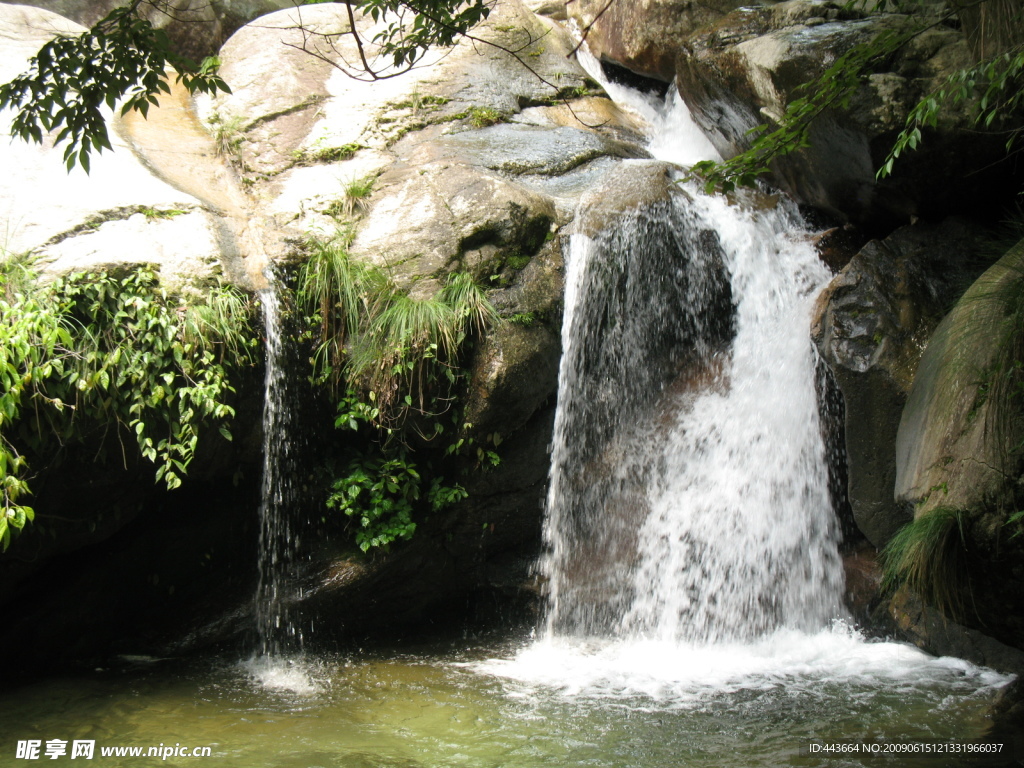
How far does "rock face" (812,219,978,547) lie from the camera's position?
5.01 metres

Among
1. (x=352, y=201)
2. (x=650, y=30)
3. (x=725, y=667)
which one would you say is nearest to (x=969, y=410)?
(x=725, y=667)

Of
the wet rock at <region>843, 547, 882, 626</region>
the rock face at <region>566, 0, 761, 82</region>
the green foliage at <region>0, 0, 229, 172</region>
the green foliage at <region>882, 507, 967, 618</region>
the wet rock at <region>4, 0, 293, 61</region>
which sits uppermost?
the wet rock at <region>4, 0, 293, 61</region>

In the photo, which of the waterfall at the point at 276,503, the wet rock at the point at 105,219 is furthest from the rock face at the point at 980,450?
the wet rock at the point at 105,219

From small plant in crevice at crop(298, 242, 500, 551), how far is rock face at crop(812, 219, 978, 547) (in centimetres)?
241

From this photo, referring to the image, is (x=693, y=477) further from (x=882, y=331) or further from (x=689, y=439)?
(x=882, y=331)

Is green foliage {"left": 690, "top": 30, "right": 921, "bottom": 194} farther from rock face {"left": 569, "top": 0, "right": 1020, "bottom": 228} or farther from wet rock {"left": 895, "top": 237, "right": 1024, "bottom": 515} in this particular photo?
wet rock {"left": 895, "top": 237, "right": 1024, "bottom": 515}

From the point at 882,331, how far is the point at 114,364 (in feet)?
16.0

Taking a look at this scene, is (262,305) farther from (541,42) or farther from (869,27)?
(541,42)

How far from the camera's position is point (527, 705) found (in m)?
4.20

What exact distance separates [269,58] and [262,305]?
3.89 meters

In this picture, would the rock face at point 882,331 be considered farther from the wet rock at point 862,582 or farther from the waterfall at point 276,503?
the waterfall at point 276,503

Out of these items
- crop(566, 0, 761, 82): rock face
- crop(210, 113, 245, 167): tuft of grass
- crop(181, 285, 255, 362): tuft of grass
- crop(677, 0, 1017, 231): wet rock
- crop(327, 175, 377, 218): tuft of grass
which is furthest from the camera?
crop(566, 0, 761, 82): rock face

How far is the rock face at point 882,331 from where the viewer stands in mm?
5012

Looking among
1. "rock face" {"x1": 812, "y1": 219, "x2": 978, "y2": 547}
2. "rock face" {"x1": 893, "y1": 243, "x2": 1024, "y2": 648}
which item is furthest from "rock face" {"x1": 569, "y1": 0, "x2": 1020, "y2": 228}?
"rock face" {"x1": 893, "y1": 243, "x2": 1024, "y2": 648}
